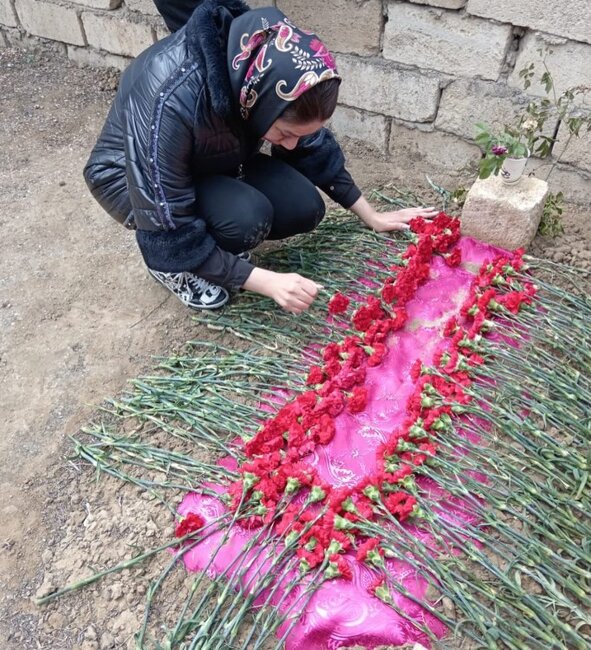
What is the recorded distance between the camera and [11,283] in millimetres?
2740

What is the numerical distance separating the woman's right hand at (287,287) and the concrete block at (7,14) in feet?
10.6

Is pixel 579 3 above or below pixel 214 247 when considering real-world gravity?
above

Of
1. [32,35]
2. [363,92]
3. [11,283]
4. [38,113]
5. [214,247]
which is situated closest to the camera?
[214,247]

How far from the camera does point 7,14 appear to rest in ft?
13.7

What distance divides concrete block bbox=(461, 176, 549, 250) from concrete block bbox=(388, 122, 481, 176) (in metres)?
0.61

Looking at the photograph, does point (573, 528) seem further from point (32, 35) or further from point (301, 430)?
point (32, 35)

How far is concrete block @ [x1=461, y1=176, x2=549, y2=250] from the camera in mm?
2363

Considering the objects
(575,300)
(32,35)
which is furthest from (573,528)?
(32,35)

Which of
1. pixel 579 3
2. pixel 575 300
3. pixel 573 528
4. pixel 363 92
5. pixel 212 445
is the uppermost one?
pixel 579 3

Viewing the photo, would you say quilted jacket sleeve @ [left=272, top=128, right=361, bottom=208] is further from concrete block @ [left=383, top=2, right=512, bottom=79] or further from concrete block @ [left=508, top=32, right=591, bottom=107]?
concrete block @ [left=508, top=32, right=591, bottom=107]

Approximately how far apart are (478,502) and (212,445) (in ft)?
2.66

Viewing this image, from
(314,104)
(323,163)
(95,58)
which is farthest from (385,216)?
(95,58)

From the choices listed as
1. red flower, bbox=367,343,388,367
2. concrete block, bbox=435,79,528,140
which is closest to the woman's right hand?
red flower, bbox=367,343,388,367

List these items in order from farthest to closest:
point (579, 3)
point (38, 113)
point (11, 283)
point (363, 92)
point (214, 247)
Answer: point (38, 113)
point (363, 92)
point (11, 283)
point (579, 3)
point (214, 247)
